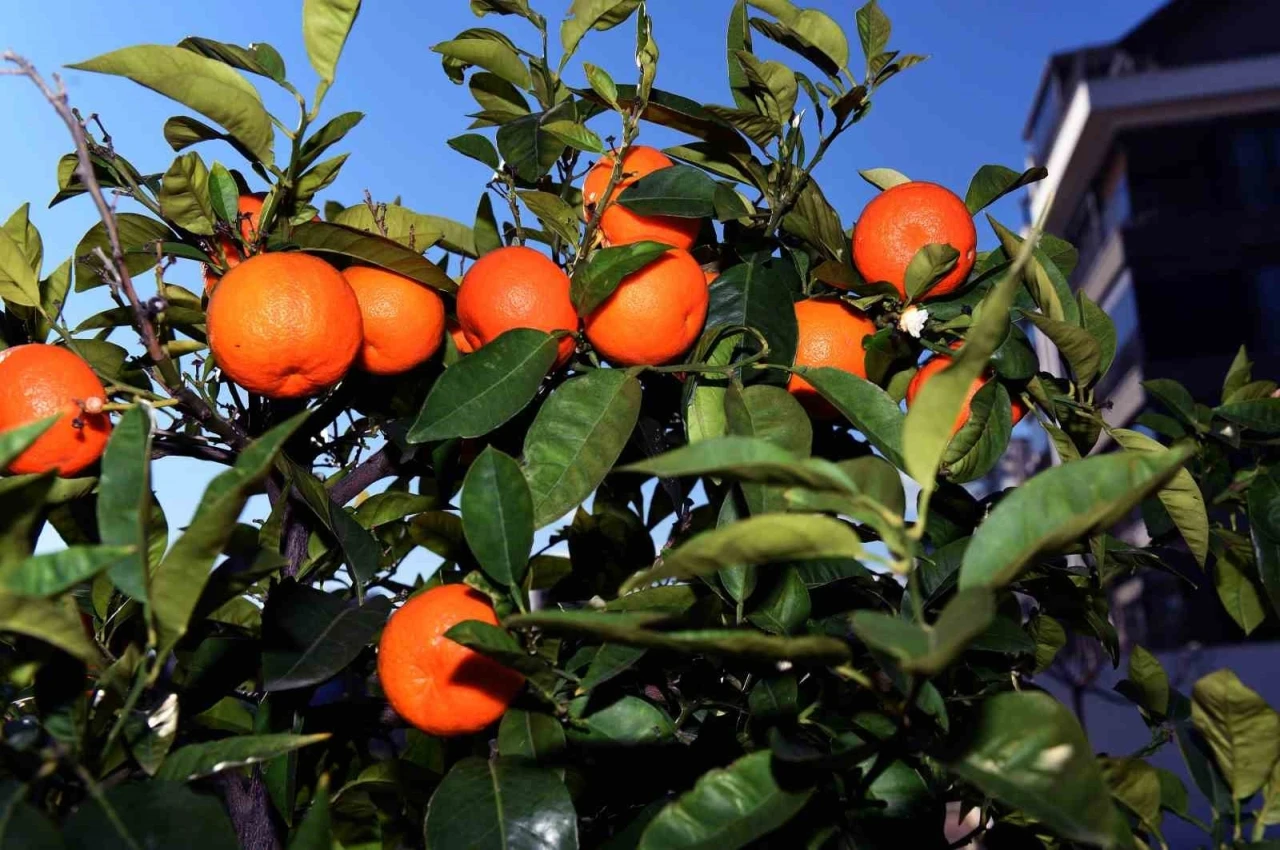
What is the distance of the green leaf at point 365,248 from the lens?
72cm

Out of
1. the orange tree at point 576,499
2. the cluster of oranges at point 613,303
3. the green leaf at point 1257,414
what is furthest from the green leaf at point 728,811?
the green leaf at point 1257,414

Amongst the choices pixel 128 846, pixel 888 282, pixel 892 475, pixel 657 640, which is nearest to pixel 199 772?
pixel 128 846

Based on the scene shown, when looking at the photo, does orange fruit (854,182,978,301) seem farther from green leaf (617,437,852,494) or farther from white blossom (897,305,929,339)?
green leaf (617,437,852,494)

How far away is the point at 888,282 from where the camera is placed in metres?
0.76

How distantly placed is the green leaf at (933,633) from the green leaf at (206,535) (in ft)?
0.77

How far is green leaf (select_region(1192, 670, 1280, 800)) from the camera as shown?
0.58 m

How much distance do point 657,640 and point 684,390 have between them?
0.32 m

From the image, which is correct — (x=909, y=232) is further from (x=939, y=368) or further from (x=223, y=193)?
(x=223, y=193)

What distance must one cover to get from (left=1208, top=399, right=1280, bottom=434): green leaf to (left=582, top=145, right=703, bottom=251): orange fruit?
49 centimetres

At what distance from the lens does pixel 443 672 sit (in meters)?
0.63

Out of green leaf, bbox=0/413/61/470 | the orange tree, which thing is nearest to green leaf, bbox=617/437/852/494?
the orange tree

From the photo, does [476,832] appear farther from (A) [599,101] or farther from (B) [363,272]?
(A) [599,101]

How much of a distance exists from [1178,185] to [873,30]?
14.8 m

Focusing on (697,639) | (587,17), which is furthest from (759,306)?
(697,639)
